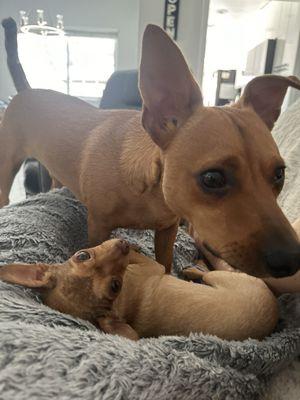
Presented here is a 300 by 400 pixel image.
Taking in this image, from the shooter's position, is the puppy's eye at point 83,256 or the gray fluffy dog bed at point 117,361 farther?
the puppy's eye at point 83,256

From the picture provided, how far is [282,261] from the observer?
2.68 ft

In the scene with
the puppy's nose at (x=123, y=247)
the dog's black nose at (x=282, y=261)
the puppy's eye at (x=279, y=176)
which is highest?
the puppy's eye at (x=279, y=176)

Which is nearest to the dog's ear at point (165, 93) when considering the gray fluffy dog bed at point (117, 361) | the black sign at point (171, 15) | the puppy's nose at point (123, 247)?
the puppy's nose at point (123, 247)

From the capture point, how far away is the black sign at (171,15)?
12.7ft

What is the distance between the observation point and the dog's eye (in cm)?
A: 92

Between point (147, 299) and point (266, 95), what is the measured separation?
719 millimetres

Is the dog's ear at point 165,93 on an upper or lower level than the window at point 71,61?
upper

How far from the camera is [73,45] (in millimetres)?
8039

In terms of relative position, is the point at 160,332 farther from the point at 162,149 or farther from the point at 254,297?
the point at 162,149

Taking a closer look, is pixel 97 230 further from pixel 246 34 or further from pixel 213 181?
pixel 246 34

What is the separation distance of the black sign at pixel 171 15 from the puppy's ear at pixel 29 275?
334 centimetres

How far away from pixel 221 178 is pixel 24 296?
58 cm

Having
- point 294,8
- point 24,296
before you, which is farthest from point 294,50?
point 24,296

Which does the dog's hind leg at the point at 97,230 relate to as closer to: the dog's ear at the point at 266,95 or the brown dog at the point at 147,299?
the brown dog at the point at 147,299
